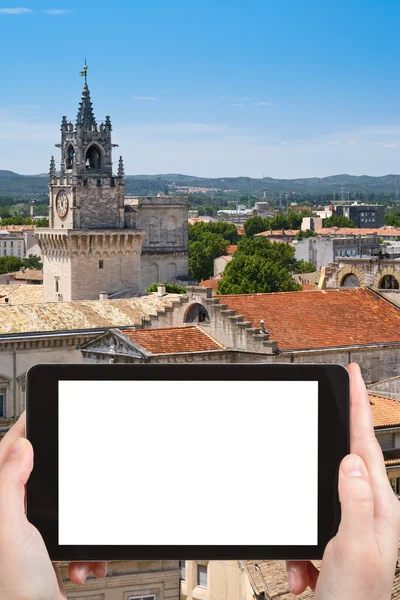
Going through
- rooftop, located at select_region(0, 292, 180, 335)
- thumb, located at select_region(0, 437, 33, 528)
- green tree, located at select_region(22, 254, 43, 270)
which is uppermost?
thumb, located at select_region(0, 437, 33, 528)

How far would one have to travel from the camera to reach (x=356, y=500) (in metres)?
3.08

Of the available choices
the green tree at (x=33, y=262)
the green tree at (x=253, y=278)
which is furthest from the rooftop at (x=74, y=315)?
the green tree at (x=33, y=262)

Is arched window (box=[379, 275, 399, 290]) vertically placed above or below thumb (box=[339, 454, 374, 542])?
below

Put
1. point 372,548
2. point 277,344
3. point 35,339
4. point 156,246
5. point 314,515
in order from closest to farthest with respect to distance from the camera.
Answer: point 372,548 → point 314,515 → point 277,344 → point 35,339 → point 156,246

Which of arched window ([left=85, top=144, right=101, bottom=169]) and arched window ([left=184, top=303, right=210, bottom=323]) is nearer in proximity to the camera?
arched window ([left=184, top=303, right=210, bottom=323])

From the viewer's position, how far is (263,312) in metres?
42.0

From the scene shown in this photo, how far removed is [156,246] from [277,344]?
171 feet

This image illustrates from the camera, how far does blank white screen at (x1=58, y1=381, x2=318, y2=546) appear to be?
3334 mm

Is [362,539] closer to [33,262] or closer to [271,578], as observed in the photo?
[271,578]

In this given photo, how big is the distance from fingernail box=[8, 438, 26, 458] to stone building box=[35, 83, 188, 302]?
6888cm

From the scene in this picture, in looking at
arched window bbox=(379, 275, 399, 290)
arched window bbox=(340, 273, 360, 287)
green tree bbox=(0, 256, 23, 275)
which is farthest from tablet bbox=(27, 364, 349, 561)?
green tree bbox=(0, 256, 23, 275)

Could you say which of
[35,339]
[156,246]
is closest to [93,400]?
[35,339]

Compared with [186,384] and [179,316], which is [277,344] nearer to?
[179,316]

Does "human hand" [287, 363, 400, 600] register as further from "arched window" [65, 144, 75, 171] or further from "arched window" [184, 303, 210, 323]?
"arched window" [65, 144, 75, 171]
